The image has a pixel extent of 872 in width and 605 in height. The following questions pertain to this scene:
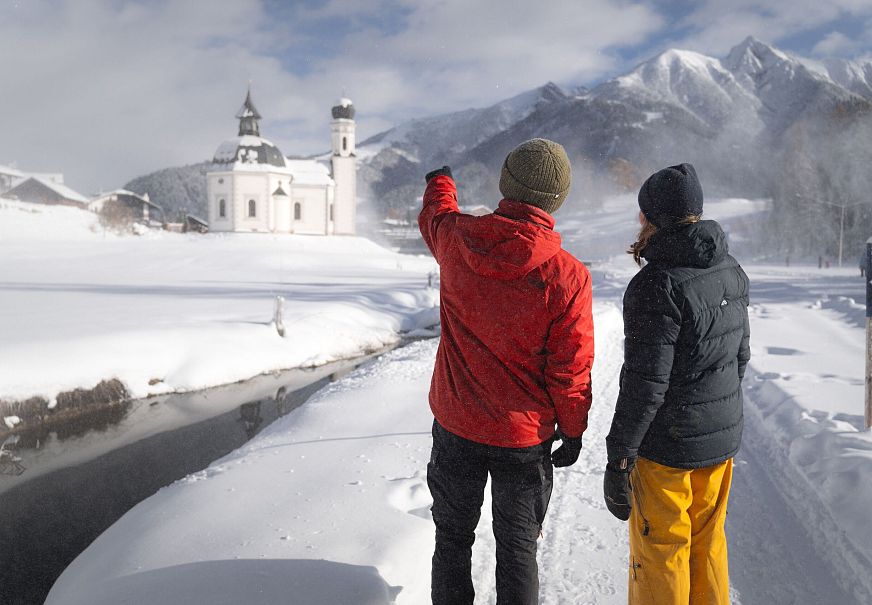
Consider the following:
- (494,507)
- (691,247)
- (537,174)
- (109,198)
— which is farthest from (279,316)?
(109,198)

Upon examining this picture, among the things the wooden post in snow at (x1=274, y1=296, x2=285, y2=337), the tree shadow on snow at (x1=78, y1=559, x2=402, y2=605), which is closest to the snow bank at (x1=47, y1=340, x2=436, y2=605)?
the tree shadow on snow at (x1=78, y1=559, x2=402, y2=605)

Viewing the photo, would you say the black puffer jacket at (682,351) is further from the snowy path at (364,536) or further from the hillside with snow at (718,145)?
the hillside with snow at (718,145)

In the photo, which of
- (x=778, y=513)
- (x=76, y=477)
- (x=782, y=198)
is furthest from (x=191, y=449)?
(x=782, y=198)

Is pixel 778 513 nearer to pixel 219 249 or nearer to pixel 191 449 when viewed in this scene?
pixel 191 449

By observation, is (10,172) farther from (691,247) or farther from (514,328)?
(691,247)

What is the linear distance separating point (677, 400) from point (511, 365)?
28.3 inches

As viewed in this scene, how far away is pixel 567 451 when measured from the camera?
2441mm

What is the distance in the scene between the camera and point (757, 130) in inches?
5610

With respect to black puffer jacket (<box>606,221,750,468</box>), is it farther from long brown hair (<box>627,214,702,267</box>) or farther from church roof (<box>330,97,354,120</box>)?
church roof (<box>330,97,354,120</box>)

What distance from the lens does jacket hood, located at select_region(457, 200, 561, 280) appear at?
2.22 metres

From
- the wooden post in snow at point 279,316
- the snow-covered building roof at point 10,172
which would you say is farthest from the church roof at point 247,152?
the wooden post in snow at point 279,316

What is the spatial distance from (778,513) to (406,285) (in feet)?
72.7

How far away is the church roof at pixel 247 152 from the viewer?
51938 mm

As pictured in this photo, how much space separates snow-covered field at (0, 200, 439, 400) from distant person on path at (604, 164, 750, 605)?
351 inches
